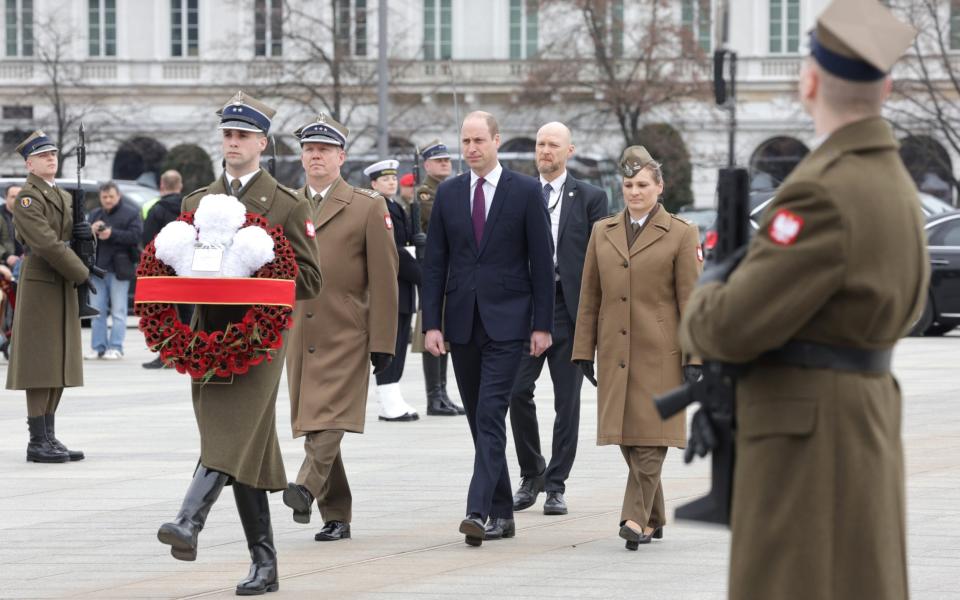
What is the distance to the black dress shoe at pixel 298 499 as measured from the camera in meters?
8.27

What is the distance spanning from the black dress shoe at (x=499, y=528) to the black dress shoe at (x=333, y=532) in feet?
2.18

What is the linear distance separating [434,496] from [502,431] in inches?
60.9

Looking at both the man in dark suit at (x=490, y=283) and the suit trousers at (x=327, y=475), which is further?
the man in dark suit at (x=490, y=283)

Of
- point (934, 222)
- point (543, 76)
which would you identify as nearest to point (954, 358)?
point (934, 222)

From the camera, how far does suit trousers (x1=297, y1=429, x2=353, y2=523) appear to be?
855 cm

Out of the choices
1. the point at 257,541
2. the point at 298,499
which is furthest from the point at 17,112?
the point at 257,541

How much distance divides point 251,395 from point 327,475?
153 centimetres

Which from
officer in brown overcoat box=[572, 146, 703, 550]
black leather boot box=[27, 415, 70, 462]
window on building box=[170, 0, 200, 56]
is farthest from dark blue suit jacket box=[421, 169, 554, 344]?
window on building box=[170, 0, 200, 56]

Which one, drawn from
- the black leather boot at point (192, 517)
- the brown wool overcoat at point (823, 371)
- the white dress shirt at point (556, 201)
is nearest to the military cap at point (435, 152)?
the white dress shirt at point (556, 201)

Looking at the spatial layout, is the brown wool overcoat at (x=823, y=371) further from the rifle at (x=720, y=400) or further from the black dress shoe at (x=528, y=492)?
the black dress shoe at (x=528, y=492)

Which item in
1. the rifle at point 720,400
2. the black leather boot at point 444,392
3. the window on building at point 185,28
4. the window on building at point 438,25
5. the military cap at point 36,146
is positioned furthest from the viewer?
the window on building at point 185,28

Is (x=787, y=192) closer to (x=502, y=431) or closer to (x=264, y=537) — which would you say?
(x=264, y=537)

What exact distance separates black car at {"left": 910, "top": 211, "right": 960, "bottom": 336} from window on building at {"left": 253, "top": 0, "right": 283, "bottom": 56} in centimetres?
2781

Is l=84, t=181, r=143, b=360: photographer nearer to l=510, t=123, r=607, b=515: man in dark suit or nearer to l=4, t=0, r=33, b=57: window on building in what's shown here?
l=510, t=123, r=607, b=515: man in dark suit
